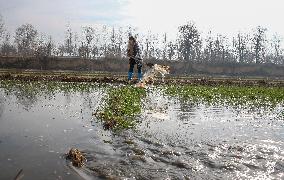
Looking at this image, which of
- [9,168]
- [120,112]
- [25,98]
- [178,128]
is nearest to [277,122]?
[178,128]

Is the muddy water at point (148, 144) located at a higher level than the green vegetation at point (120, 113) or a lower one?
lower

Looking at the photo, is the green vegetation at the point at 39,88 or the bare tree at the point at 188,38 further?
the bare tree at the point at 188,38

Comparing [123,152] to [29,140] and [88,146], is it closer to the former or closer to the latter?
[88,146]

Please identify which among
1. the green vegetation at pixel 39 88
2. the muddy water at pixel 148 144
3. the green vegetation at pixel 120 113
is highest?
the green vegetation at pixel 39 88

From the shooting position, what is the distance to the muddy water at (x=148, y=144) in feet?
21.7

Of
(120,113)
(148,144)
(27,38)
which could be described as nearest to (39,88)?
(120,113)

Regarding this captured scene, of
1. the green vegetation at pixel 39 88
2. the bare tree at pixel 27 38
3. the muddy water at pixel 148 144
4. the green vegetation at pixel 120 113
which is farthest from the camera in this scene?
the bare tree at pixel 27 38

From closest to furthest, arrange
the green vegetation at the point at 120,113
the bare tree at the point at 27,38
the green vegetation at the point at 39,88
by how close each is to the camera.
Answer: the green vegetation at the point at 120,113 < the green vegetation at the point at 39,88 < the bare tree at the point at 27,38

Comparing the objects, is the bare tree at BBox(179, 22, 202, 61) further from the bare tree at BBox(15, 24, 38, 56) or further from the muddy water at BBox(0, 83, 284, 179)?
the muddy water at BBox(0, 83, 284, 179)

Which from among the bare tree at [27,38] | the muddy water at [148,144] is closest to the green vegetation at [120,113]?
the muddy water at [148,144]

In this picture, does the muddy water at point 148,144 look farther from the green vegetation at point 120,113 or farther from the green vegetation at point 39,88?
the green vegetation at point 39,88

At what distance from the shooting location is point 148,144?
8891 millimetres

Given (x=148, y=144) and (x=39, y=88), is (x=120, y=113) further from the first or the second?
(x=39, y=88)

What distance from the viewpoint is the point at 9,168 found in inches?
248
